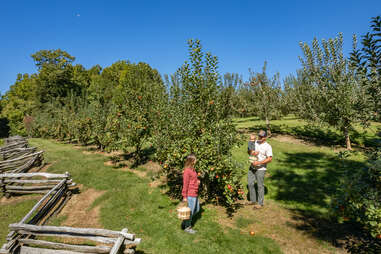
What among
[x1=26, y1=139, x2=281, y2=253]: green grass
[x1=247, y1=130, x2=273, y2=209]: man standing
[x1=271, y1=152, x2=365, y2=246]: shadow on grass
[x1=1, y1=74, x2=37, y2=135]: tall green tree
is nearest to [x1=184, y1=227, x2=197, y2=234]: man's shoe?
[x1=26, y1=139, x2=281, y2=253]: green grass

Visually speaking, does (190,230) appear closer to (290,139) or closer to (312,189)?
(312,189)

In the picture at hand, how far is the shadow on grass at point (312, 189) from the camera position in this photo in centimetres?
583

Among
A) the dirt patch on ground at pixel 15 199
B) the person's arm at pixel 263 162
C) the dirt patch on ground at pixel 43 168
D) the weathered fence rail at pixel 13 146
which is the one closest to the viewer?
the person's arm at pixel 263 162

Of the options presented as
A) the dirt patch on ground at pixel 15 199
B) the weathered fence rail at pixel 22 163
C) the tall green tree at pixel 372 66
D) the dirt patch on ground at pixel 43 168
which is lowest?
the dirt patch on ground at pixel 15 199

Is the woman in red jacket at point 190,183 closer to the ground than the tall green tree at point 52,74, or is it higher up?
closer to the ground

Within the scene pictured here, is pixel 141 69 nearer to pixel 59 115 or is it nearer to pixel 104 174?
pixel 104 174

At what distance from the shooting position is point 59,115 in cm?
2381

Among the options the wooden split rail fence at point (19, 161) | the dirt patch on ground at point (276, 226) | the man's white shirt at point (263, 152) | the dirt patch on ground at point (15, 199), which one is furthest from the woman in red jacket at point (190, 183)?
the wooden split rail fence at point (19, 161)

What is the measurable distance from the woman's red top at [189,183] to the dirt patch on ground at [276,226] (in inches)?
64.6

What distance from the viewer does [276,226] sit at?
20.3ft

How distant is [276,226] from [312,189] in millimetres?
3576

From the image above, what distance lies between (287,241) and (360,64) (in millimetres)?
4529

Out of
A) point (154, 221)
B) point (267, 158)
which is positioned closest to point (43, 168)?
point (154, 221)

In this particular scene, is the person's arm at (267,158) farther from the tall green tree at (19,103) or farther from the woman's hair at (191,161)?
the tall green tree at (19,103)
